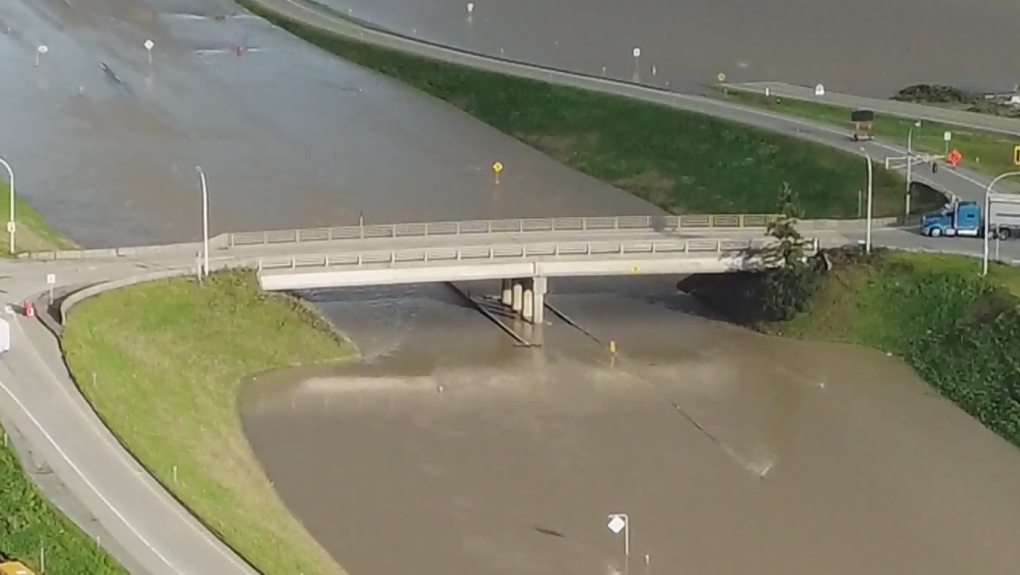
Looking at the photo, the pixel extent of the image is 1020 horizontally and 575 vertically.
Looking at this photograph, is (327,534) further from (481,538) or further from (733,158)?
(733,158)

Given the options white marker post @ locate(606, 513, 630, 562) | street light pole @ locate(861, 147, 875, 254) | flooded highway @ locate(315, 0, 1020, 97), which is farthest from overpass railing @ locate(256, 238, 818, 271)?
flooded highway @ locate(315, 0, 1020, 97)

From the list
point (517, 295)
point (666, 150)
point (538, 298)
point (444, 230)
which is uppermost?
point (444, 230)

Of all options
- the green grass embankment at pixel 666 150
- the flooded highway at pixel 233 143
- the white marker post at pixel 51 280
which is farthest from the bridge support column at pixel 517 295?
the green grass embankment at pixel 666 150

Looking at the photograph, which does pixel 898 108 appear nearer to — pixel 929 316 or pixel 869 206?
pixel 869 206

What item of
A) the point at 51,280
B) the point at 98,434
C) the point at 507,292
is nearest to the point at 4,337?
the point at 98,434

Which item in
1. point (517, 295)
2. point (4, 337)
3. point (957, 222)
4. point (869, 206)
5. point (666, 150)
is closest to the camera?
point (4, 337)

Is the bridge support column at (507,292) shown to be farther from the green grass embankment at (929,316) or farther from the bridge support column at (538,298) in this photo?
the green grass embankment at (929,316)
